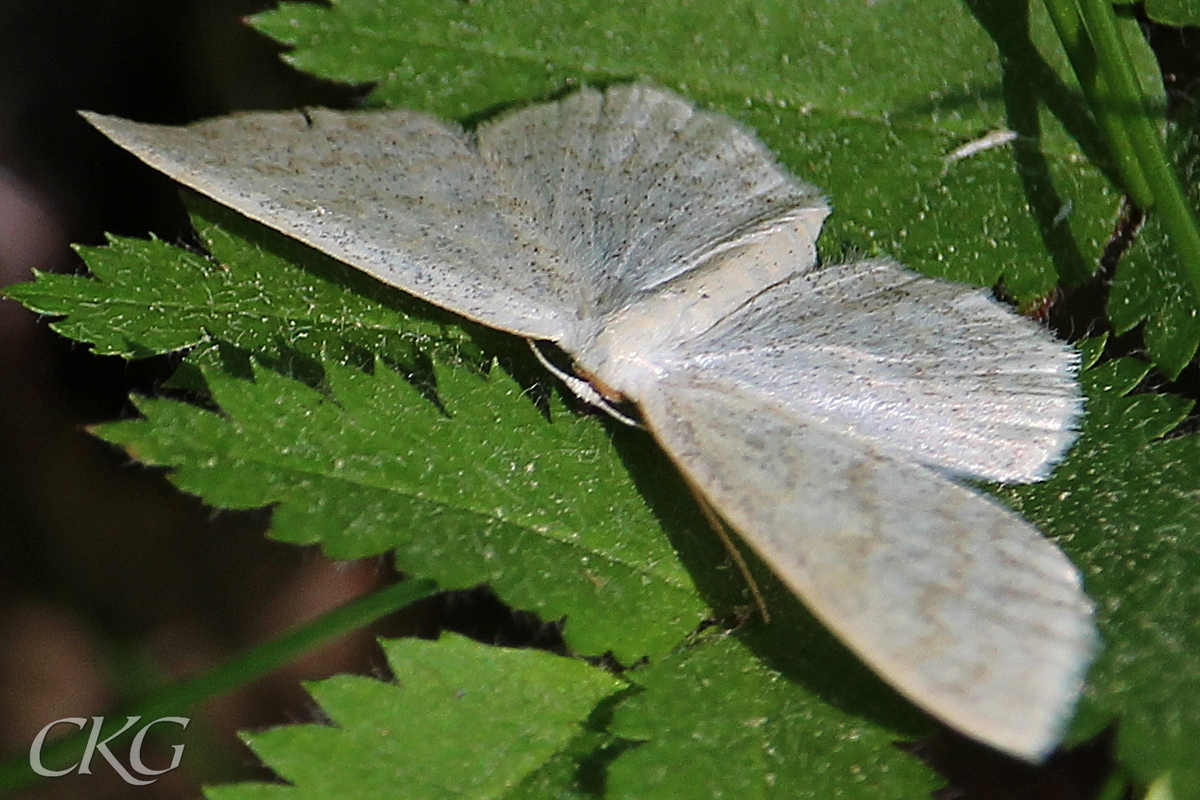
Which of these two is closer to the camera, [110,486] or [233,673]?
[233,673]

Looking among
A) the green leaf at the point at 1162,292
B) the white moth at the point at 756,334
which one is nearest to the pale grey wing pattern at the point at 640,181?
the white moth at the point at 756,334

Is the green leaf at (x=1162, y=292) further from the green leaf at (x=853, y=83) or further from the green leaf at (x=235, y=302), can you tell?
the green leaf at (x=235, y=302)

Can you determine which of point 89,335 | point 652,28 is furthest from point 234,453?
point 652,28

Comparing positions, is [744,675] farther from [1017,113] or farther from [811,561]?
[1017,113]

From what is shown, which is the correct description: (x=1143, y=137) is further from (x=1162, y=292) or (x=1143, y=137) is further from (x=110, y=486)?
(x=110, y=486)

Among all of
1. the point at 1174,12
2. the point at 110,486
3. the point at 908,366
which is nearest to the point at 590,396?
the point at 908,366

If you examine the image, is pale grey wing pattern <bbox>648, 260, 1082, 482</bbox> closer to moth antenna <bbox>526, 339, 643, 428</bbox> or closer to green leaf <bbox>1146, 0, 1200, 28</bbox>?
moth antenna <bbox>526, 339, 643, 428</bbox>

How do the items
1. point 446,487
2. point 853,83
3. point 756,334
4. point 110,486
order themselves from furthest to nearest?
point 110,486 < point 853,83 < point 756,334 < point 446,487
